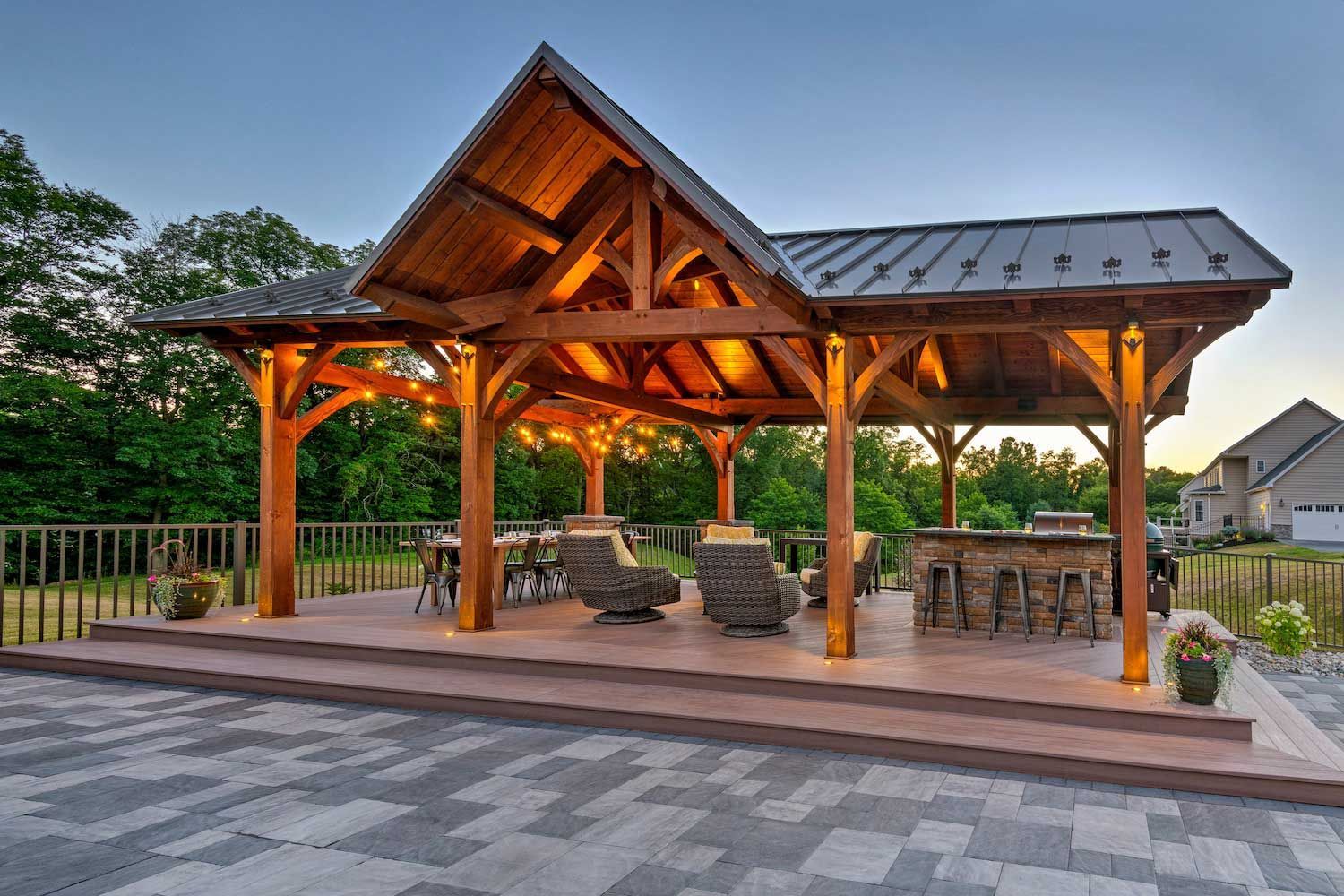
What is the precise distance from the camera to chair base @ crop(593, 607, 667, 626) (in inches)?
334

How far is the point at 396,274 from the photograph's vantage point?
7.10 metres

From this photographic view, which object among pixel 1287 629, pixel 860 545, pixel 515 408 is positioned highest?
pixel 515 408

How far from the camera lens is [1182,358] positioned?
5668 millimetres

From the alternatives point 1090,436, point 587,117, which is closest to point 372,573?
point 587,117

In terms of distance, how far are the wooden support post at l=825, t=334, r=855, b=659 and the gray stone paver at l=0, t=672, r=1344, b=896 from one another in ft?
5.28

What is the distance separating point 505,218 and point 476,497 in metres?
2.58

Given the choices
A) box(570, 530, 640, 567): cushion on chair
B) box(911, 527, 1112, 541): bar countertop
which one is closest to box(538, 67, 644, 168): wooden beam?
box(570, 530, 640, 567): cushion on chair

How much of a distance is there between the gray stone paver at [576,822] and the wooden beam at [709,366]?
808 centimetres

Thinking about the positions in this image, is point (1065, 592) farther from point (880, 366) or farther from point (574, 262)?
point (574, 262)

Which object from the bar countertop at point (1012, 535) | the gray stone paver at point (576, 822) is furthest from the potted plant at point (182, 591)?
the bar countertop at point (1012, 535)

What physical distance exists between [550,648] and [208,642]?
340 centimetres

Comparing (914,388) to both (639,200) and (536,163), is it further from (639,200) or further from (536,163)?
(536,163)

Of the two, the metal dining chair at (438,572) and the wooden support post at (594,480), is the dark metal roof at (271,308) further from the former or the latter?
the wooden support post at (594,480)

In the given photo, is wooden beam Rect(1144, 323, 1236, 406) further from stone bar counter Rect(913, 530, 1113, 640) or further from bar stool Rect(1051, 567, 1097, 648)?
bar stool Rect(1051, 567, 1097, 648)
